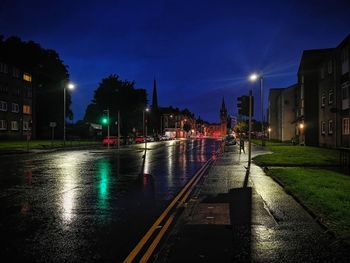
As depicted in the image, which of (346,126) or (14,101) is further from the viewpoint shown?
(14,101)

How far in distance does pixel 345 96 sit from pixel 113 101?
5461cm

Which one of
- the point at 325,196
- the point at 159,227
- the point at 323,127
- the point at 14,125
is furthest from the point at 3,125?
the point at 159,227

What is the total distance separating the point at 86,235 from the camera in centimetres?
673

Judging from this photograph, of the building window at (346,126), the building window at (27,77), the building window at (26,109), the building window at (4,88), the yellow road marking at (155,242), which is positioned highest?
the building window at (27,77)

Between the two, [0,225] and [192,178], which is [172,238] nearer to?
[0,225]

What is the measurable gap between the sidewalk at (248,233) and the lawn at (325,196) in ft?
0.89

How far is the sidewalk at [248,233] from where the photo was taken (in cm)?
559

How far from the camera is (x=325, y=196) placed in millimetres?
10195

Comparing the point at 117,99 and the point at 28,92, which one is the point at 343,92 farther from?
the point at 28,92

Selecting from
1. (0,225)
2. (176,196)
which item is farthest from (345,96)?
(0,225)

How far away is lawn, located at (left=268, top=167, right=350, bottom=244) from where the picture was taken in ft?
24.2

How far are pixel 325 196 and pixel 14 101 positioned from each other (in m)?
64.2

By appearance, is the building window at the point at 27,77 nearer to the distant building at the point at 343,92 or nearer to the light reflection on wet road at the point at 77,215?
the distant building at the point at 343,92

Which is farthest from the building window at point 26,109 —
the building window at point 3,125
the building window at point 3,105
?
the building window at point 3,125
